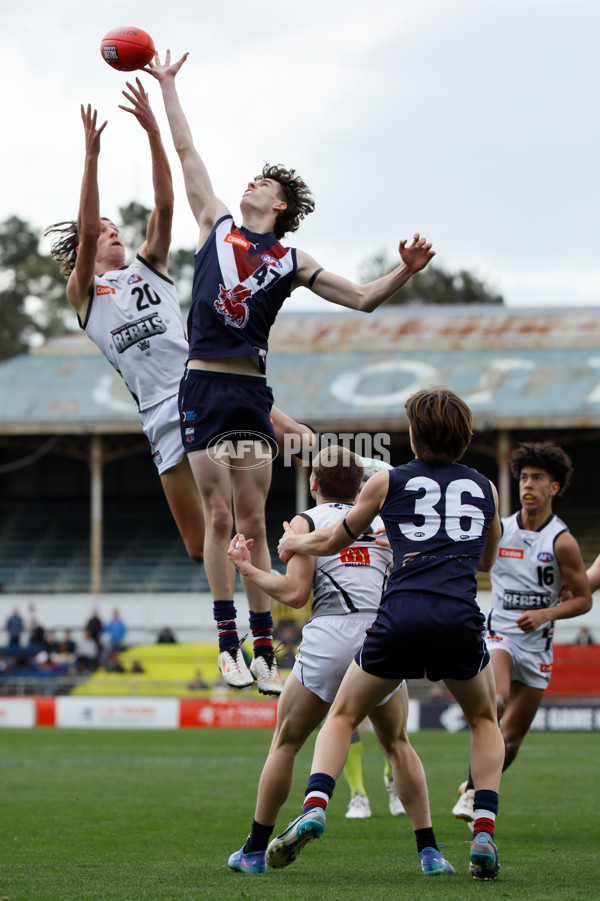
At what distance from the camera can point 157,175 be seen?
7.71 m

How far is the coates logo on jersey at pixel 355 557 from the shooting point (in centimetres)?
701

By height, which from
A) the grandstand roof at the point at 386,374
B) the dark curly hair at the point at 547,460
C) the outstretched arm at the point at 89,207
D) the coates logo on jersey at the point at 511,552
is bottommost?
the coates logo on jersey at the point at 511,552

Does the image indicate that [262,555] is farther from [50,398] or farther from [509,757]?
[50,398]

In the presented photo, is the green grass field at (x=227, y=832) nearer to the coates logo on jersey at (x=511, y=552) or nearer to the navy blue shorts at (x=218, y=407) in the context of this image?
the coates logo on jersey at (x=511, y=552)

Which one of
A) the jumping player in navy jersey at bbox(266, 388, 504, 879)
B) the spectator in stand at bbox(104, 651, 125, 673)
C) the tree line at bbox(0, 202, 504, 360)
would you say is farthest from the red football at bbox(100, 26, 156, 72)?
the tree line at bbox(0, 202, 504, 360)

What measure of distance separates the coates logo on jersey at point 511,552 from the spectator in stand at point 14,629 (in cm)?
2313

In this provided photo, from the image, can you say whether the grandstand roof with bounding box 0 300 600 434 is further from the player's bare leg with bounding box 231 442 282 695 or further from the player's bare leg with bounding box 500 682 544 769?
the player's bare leg with bounding box 231 442 282 695

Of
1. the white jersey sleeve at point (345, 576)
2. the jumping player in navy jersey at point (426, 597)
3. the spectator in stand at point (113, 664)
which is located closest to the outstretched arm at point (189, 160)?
the white jersey sleeve at point (345, 576)

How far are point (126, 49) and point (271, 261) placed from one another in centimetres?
164

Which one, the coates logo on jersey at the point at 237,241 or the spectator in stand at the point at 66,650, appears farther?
the spectator in stand at the point at 66,650

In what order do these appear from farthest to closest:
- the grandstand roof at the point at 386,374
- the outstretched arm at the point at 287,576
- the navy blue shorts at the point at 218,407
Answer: the grandstand roof at the point at 386,374 < the navy blue shorts at the point at 218,407 < the outstretched arm at the point at 287,576

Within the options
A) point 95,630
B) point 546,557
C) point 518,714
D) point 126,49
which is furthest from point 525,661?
point 95,630

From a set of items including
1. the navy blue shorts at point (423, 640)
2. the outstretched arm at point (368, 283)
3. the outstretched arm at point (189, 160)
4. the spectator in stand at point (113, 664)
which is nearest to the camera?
the navy blue shorts at point (423, 640)

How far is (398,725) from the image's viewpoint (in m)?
6.96
